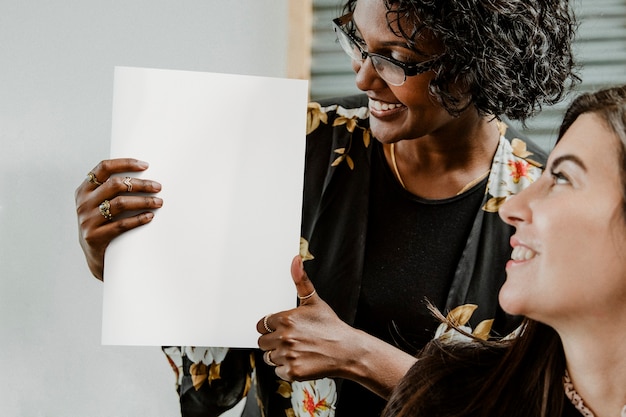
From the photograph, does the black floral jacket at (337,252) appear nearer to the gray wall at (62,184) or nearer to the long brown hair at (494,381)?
the long brown hair at (494,381)

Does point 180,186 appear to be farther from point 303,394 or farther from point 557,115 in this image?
point 557,115

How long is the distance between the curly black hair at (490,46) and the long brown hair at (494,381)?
0.15 metres

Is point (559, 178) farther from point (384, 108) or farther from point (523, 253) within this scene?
point (384, 108)

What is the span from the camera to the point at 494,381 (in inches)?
44.3

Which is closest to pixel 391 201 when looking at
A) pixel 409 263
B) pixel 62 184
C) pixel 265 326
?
pixel 409 263

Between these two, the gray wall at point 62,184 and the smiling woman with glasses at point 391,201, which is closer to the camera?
the smiling woman with glasses at point 391,201

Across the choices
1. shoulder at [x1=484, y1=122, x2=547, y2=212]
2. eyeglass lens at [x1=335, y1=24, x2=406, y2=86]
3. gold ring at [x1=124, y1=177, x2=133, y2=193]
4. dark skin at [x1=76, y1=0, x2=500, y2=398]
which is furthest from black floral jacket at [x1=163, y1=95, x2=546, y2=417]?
gold ring at [x1=124, y1=177, x2=133, y2=193]

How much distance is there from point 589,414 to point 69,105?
4.04 feet

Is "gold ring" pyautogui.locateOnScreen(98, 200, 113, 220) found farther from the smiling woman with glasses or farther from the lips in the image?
the lips

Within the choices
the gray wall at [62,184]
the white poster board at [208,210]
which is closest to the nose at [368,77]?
the white poster board at [208,210]

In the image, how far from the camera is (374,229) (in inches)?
55.3

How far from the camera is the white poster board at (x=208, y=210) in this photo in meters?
1.25

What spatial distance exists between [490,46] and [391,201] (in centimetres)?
36

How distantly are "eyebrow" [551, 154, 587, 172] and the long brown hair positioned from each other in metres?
0.08
